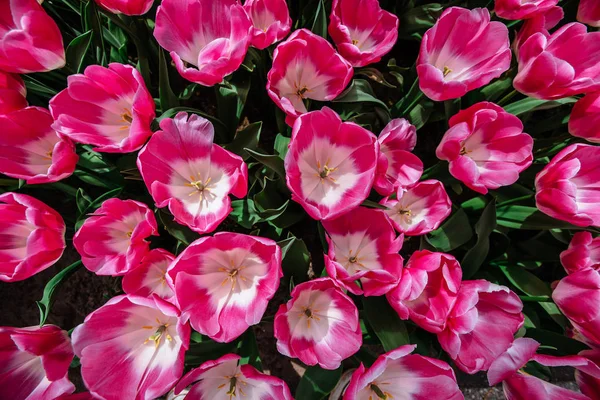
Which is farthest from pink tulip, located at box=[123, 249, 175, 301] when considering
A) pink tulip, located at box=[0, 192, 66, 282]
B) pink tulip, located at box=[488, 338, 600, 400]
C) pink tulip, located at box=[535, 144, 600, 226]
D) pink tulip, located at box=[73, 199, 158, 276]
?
pink tulip, located at box=[535, 144, 600, 226]

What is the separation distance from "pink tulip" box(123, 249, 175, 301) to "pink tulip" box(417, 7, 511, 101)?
2.28 feet

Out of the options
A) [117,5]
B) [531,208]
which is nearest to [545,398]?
[531,208]

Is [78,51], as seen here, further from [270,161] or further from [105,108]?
[270,161]

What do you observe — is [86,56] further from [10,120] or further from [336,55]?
[336,55]

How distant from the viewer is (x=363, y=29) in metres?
1.06

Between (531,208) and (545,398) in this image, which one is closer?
(545,398)

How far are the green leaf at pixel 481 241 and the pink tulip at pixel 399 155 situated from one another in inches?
7.2

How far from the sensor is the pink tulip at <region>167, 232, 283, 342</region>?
0.79 m

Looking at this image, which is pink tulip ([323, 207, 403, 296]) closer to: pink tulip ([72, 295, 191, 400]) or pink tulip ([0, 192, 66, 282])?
pink tulip ([72, 295, 191, 400])

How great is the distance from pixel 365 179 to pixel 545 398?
594mm

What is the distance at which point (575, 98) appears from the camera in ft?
3.63

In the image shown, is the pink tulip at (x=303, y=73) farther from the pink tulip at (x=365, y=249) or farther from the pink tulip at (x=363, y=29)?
the pink tulip at (x=365, y=249)

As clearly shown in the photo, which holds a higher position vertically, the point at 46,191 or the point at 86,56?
the point at 86,56

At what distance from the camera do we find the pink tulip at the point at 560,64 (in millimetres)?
918
